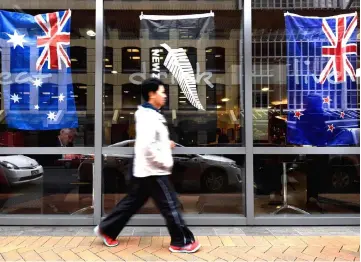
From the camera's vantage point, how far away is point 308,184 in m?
6.65

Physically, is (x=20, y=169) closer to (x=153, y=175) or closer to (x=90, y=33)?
(x=90, y=33)

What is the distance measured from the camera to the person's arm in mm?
4117

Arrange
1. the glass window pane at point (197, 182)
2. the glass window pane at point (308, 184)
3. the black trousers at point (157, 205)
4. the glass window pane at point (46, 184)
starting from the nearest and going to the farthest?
the black trousers at point (157, 205), the glass window pane at point (197, 182), the glass window pane at point (46, 184), the glass window pane at point (308, 184)

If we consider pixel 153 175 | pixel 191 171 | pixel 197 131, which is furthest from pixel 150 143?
pixel 191 171

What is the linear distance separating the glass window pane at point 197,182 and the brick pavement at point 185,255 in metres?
0.94

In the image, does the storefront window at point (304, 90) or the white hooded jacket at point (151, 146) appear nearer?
the white hooded jacket at point (151, 146)

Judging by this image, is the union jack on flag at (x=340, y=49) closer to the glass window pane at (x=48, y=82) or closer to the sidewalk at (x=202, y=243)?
the sidewalk at (x=202, y=243)

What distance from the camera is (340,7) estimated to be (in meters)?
5.75

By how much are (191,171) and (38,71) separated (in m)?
2.90

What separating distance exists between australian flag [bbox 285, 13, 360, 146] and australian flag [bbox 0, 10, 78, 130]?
11.0 ft

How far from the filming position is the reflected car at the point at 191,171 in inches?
230

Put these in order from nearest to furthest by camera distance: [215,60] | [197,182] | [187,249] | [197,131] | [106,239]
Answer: [187,249]
[106,239]
[197,131]
[215,60]
[197,182]

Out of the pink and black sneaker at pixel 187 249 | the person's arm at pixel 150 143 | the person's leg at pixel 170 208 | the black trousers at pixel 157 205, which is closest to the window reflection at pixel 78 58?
the person's arm at pixel 150 143

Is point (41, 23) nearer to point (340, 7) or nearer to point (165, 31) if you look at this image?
point (165, 31)
